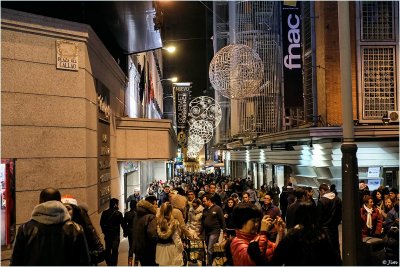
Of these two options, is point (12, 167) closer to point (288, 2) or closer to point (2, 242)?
point (2, 242)

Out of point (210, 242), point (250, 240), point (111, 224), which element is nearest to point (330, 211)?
point (210, 242)

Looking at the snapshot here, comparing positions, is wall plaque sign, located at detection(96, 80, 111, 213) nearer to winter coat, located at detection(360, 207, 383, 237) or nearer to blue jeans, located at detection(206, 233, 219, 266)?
blue jeans, located at detection(206, 233, 219, 266)

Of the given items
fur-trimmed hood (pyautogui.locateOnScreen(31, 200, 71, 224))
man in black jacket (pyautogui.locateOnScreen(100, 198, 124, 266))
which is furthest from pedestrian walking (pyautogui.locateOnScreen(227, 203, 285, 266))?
man in black jacket (pyautogui.locateOnScreen(100, 198, 124, 266))

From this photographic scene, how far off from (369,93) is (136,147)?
11187 mm

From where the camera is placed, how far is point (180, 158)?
2968 inches

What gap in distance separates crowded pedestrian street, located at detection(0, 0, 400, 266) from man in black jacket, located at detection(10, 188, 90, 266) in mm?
11

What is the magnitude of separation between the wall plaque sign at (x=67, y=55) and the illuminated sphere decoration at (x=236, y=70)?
33.0 feet

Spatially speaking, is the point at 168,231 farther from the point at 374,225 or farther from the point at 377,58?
the point at 377,58

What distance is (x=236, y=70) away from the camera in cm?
2100

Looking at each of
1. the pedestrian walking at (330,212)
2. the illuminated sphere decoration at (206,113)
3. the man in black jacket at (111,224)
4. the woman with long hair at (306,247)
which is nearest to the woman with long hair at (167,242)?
the man in black jacket at (111,224)

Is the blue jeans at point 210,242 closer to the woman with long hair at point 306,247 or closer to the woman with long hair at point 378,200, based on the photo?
the woman with long hair at point 378,200

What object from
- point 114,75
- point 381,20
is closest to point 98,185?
point 114,75

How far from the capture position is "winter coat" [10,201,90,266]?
5.00m

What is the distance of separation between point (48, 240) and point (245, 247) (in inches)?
69.9
